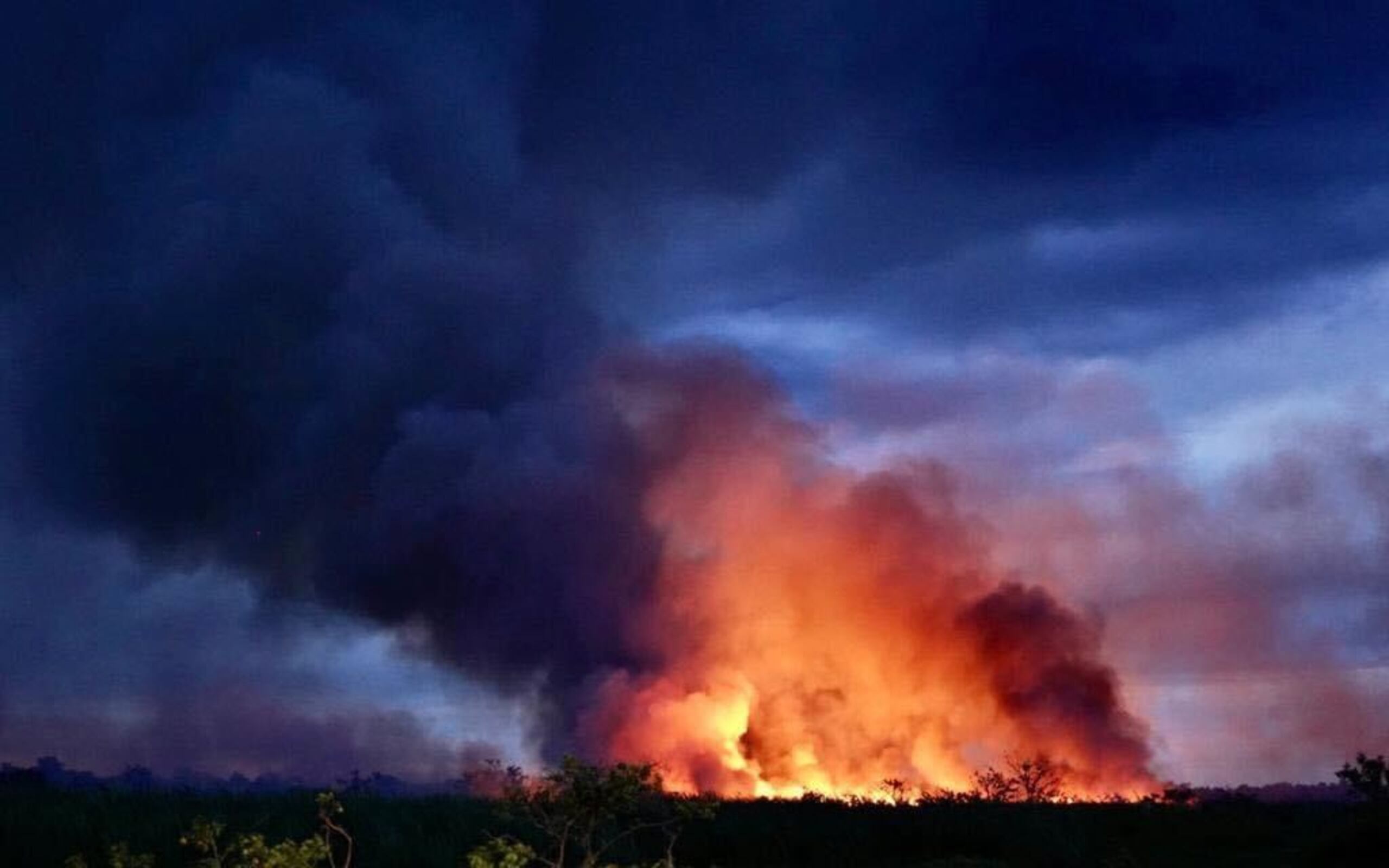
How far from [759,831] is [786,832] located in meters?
0.73

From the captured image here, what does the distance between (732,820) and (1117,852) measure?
9626mm

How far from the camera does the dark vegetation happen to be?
93.9 ft

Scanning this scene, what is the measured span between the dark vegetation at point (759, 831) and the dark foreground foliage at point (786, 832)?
0.06 meters

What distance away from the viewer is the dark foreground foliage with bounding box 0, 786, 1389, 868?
2891 centimetres

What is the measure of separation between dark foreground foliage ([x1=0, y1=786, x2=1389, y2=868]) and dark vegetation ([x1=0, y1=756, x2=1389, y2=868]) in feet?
0.20

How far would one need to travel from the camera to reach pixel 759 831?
36812mm

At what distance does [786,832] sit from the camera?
37031 millimetres

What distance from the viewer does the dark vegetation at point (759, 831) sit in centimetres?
2861

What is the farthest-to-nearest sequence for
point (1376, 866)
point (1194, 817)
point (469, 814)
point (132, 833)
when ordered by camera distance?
point (1194, 817) < point (469, 814) < point (1376, 866) < point (132, 833)

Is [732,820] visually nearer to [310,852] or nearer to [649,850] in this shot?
[649,850]

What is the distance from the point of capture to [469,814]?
34031mm

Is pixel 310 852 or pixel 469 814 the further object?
pixel 469 814

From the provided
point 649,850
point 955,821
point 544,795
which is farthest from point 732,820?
point 544,795

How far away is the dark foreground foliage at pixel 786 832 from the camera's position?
94.8 feet
